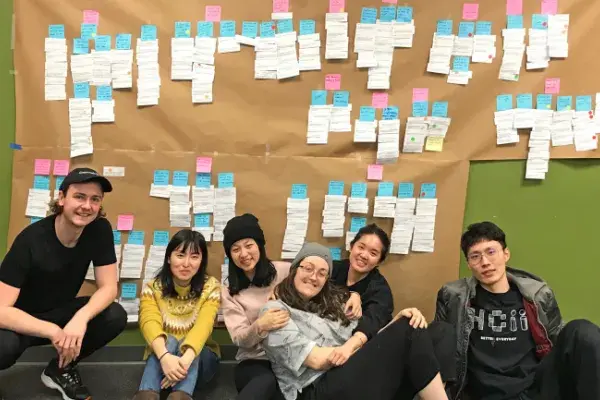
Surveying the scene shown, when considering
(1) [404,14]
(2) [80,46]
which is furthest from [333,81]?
(2) [80,46]

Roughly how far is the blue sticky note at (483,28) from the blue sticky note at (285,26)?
2.92 feet

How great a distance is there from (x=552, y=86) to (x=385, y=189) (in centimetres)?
94

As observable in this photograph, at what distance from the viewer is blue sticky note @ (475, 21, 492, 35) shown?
2.28 m

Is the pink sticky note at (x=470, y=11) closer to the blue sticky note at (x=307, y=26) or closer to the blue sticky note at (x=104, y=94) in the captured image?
the blue sticky note at (x=307, y=26)

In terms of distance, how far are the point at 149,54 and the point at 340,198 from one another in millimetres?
1159

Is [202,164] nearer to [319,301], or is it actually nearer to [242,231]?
[242,231]

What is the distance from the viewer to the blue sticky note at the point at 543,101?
7.54 ft

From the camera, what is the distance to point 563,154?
7.61 ft

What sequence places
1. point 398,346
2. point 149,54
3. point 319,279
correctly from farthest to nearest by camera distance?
point 149,54 < point 319,279 < point 398,346

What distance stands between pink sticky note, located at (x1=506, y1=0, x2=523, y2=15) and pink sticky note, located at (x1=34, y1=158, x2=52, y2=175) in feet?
7.66

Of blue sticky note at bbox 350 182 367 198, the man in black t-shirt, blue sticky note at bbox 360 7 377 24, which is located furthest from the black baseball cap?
blue sticky note at bbox 360 7 377 24

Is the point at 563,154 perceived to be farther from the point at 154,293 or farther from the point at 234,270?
the point at 154,293

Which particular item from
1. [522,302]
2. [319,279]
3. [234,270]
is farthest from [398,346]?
[234,270]

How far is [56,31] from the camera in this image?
2.28 m
